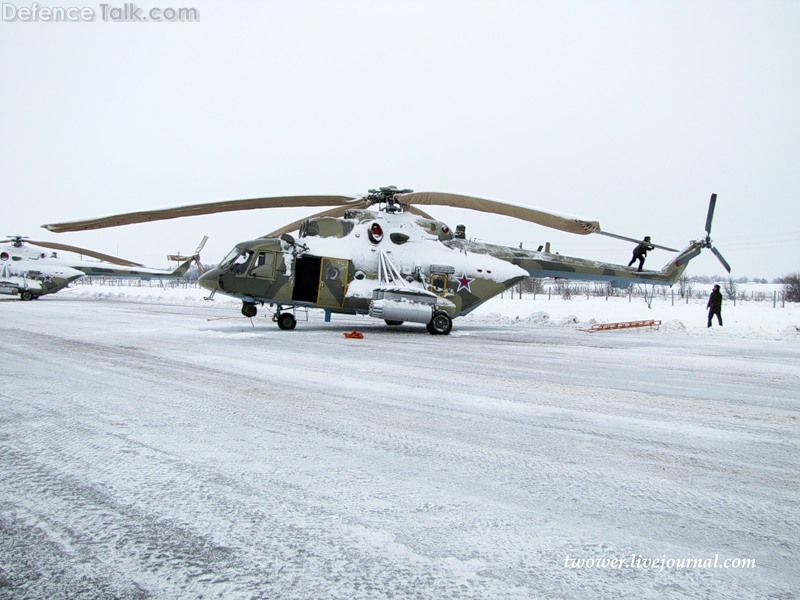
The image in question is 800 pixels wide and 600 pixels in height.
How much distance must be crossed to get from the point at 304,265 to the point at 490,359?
637cm

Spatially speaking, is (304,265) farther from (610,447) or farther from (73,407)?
(610,447)

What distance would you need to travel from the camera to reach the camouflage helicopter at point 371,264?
13094 mm

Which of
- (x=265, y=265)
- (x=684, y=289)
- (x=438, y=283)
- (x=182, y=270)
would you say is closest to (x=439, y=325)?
(x=438, y=283)

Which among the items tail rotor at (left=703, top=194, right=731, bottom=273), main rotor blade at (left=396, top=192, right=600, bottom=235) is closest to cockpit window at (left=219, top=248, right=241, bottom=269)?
main rotor blade at (left=396, top=192, right=600, bottom=235)

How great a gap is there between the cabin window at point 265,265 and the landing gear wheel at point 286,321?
3.26ft

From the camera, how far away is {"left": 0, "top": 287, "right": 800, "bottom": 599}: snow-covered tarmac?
1995mm

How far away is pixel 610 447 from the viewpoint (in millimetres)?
3721

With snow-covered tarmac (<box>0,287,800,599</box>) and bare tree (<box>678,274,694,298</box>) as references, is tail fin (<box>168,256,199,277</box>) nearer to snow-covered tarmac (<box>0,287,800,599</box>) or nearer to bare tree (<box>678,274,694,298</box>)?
snow-covered tarmac (<box>0,287,800,599</box>)

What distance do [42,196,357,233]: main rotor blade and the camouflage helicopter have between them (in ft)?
0.17

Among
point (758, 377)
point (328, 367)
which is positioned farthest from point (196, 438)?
point (758, 377)

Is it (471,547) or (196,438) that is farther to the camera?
(196,438)

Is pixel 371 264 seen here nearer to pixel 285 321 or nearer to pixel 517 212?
pixel 285 321

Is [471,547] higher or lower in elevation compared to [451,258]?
lower

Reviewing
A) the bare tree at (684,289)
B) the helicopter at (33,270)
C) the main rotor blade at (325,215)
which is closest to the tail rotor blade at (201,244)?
the helicopter at (33,270)
